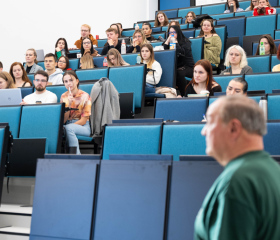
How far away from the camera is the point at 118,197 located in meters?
1.61

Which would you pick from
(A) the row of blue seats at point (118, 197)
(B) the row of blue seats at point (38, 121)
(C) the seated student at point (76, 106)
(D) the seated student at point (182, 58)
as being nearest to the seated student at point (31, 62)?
(D) the seated student at point (182, 58)

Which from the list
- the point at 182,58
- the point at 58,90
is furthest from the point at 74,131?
the point at 182,58

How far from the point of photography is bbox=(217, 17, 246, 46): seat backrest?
4.96 m

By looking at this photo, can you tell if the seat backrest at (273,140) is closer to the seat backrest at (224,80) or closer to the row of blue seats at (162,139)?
the row of blue seats at (162,139)

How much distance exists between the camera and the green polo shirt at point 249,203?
2.37 feet

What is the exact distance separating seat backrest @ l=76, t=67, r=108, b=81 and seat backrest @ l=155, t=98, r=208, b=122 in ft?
3.50

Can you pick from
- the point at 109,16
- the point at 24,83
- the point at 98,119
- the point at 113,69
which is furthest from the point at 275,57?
the point at 109,16

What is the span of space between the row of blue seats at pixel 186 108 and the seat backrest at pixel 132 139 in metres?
0.50

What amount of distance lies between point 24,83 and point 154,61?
1062mm

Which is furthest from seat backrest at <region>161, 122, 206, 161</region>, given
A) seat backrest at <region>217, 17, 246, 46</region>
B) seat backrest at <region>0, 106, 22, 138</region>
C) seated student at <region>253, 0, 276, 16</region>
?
seated student at <region>253, 0, 276, 16</region>

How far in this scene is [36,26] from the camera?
611 centimetres

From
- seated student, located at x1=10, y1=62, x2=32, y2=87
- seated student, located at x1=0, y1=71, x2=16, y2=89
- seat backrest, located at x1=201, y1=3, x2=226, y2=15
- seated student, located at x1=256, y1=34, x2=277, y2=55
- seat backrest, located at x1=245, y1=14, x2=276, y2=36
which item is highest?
seat backrest, located at x1=201, y1=3, x2=226, y2=15

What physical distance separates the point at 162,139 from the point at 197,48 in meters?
2.50

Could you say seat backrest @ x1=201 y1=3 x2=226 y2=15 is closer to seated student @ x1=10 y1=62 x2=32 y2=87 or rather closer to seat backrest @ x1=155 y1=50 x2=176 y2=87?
seat backrest @ x1=155 y1=50 x2=176 y2=87
